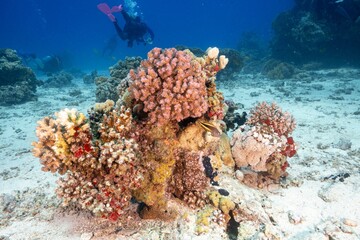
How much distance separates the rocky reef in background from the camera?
55.7 feet

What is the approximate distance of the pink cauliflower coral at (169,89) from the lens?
357cm

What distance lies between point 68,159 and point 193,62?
239 cm

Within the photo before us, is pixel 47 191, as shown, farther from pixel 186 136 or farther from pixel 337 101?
pixel 337 101

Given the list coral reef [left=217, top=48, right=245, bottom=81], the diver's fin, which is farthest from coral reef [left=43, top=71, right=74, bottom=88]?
coral reef [left=217, top=48, right=245, bottom=81]

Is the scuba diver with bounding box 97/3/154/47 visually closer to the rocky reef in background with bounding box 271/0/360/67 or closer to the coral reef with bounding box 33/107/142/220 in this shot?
the coral reef with bounding box 33/107/142/220

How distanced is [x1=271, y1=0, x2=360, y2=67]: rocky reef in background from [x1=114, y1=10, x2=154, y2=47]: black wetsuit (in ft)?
41.8

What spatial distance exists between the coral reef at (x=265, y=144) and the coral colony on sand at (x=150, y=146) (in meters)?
0.71

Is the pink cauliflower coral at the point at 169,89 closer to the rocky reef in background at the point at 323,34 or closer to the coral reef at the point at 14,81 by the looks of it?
the coral reef at the point at 14,81

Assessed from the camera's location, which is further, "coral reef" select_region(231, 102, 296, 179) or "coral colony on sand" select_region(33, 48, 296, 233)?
"coral reef" select_region(231, 102, 296, 179)

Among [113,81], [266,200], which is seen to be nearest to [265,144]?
[266,200]

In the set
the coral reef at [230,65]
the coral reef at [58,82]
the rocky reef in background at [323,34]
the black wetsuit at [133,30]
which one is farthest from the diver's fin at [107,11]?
the rocky reef in background at [323,34]

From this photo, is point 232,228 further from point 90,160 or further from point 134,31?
point 134,31

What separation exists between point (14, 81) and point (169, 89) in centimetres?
1542

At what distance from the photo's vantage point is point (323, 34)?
18.1m
